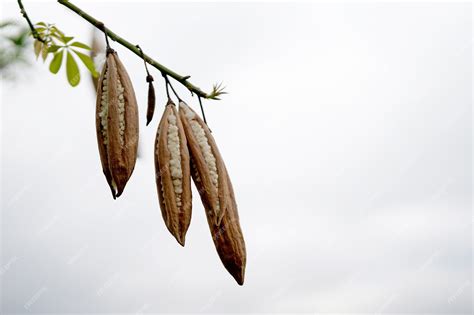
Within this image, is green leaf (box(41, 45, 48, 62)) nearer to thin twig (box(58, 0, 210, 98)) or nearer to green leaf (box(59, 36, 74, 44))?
green leaf (box(59, 36, 74, 44))

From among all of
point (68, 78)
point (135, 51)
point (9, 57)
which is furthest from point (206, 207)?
point (9, 57)

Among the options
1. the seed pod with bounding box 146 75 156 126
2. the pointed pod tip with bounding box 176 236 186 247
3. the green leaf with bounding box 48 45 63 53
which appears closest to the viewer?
the pointed pod tip with bounding box 176 236 186 247

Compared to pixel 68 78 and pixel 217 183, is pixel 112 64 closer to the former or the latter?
pixel 217 183

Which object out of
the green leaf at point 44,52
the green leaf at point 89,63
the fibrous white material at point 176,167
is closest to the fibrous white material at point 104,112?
the fibrous white material at point 176,167

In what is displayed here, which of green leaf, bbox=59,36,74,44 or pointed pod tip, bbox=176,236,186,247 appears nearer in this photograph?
pointed pod tip, bbox=176,236,186,247

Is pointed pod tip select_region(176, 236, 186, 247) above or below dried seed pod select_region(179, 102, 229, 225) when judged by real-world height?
below

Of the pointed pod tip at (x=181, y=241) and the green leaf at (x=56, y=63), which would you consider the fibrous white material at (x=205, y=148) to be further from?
the green leaf at (x=56, y=63)

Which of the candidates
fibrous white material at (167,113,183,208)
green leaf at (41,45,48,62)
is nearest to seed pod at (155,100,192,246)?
fibrous white material at (167,113,183,208)
